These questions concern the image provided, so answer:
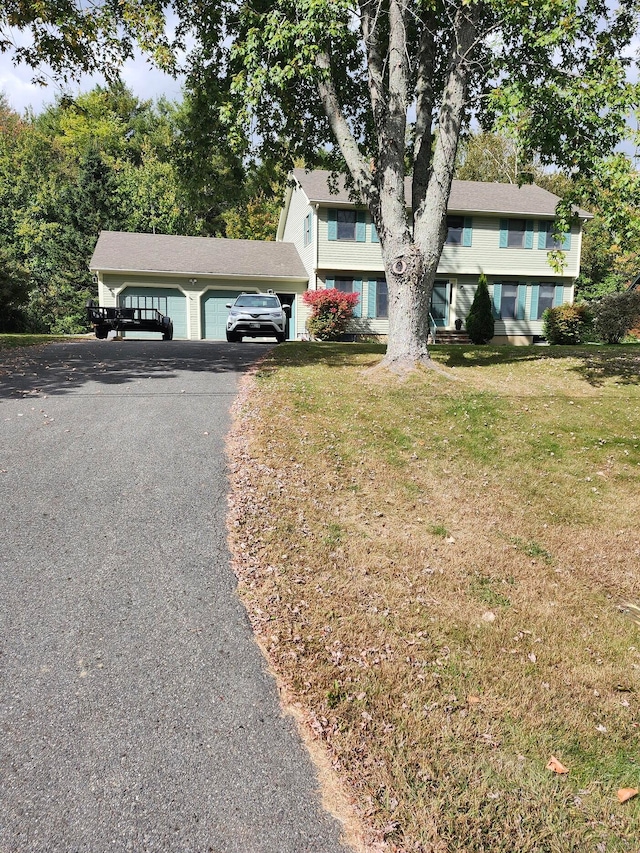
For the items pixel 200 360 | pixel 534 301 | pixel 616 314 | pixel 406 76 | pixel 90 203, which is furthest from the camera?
pixel 90 203

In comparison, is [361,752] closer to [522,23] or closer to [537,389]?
[537,389]

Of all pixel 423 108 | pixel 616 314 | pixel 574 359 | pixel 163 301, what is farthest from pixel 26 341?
pixel 616 314

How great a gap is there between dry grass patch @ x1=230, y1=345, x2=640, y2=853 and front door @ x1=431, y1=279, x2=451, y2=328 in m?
17.0

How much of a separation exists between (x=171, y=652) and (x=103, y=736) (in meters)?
0.65

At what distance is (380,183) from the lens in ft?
35.1

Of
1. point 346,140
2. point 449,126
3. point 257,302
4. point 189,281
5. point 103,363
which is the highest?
point 449,126

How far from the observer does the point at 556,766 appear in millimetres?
2684

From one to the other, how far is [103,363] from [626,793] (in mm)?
11363

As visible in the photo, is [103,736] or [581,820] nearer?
[581,820]

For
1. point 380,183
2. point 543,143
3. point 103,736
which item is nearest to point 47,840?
point 103,736

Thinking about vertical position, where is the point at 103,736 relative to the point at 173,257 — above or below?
below

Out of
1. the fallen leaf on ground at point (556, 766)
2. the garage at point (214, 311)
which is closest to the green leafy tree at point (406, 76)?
the fallen leaf on ground at point (556, 766)

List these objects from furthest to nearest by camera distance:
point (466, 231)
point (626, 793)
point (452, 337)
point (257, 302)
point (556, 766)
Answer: point (466, 231) → point (452, 337) → point (257, 302) → point (556, 766) → point (626, 793)

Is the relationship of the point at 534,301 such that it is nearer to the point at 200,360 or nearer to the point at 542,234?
the point at 542,234
